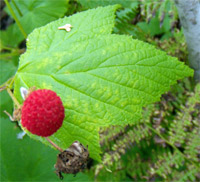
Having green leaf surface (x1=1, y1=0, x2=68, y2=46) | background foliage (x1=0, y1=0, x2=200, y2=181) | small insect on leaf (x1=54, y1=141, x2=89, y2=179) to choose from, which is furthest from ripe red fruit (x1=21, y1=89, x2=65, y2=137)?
green leaf surface (x1=1, y1=0, x2=68, y2=46)

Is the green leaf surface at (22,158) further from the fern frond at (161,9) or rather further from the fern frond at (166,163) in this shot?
the fern frond at (161,9)

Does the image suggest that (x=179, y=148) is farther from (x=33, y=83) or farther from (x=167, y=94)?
(x=33, y=83)

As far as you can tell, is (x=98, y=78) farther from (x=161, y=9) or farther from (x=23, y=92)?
(x=161, y=9)

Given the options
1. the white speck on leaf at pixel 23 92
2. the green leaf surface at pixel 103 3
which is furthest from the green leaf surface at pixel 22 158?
the green leaf surface at pixel 103 3

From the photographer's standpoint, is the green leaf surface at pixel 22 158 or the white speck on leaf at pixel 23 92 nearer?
the white speck on leaf at pixel 23 92

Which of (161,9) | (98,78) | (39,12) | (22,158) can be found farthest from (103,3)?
(22,158)
